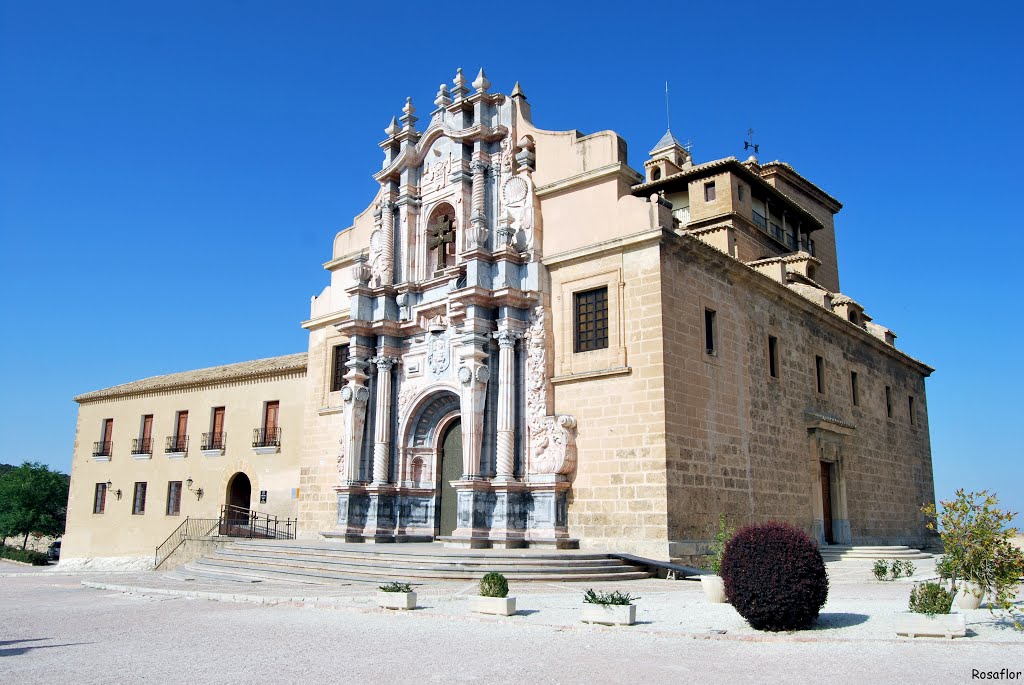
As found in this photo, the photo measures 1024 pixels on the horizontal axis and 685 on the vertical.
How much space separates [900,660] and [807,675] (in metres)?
1.18

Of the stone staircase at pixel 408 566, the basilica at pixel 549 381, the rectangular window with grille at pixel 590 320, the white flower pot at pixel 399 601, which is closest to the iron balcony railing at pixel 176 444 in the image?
the basilica at pixel 549 381

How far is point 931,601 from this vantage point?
Answer: 9.10 m

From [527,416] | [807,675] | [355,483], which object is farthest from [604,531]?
[807,675]

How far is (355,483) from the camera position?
68.3 ft

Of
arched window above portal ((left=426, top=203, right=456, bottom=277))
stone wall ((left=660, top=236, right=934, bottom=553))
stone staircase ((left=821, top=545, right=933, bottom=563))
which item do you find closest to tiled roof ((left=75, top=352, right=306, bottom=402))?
arched window above portal ((left=426, top=203, right=456, bottom=277))

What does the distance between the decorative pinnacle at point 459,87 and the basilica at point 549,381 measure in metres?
0.04

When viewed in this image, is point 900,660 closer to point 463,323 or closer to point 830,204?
point 463,323

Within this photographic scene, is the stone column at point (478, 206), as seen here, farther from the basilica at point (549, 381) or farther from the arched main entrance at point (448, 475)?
the arched main entrance at point (448, 475)

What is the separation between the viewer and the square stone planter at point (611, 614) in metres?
9.77

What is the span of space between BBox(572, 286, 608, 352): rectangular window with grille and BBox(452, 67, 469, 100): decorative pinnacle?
6.86 metres

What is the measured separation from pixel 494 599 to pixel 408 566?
530 centimetres

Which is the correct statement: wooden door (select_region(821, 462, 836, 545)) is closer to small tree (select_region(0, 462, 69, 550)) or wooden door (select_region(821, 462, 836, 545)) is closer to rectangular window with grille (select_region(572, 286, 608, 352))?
rectangular window with grille (select_region(572, 286, 608, 352))

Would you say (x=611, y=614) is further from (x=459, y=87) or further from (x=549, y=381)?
(x=459, y=87)

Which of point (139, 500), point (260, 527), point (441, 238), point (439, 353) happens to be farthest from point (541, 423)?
point (139, 500)
